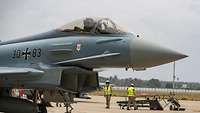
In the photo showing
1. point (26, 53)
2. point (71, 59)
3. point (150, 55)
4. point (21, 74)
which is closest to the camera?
point (150, 55)

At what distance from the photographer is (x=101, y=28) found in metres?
11.0

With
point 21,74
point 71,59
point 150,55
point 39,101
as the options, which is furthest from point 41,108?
point 150,55

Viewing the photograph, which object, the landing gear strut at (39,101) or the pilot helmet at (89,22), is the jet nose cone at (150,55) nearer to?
the pilot helmet at (89,22)

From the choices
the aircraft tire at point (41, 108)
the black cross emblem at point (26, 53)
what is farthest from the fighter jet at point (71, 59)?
the aircraft tire at point (41, 108)

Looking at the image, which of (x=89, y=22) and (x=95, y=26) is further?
(x=89, y=22)

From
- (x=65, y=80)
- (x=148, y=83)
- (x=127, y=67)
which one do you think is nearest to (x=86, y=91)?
(x=65, y=80)

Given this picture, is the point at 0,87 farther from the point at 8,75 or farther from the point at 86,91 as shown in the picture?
the point at 86,91

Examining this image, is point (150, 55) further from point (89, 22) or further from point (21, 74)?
point (21, 74)

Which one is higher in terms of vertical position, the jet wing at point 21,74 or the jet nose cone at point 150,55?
the jet nose cone at point 150,55

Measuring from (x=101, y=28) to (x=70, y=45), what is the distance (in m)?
0.91

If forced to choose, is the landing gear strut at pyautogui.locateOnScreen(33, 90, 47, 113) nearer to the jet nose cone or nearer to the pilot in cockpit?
the pilot in cockpit

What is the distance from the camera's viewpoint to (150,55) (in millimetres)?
9875

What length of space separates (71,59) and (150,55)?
2.09 meters

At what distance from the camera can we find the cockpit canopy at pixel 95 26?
1089cm
